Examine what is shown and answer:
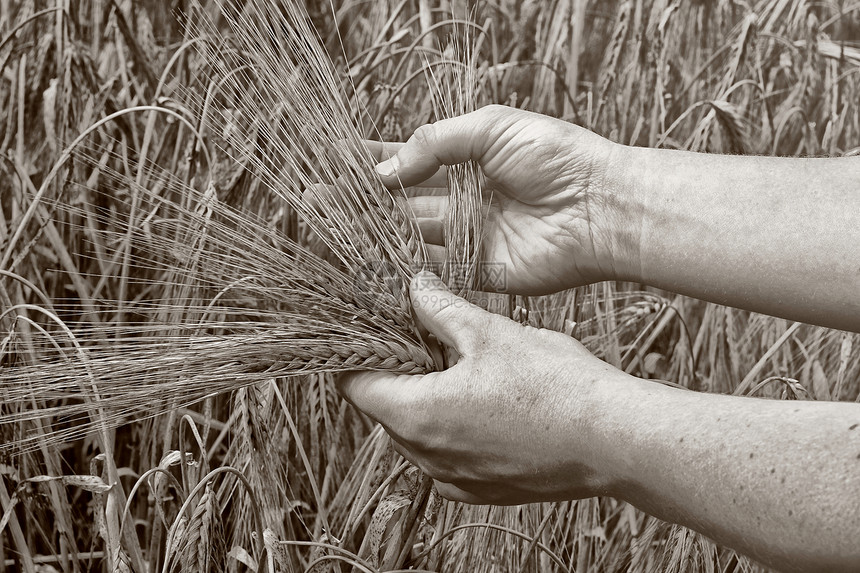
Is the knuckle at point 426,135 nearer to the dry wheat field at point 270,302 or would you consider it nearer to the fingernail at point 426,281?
the dry wheat field at point 270,302

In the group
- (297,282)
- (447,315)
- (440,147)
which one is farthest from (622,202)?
(297,282)

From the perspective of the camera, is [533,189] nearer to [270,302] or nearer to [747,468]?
[270,302]

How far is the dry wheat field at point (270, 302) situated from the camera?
3.17 feet

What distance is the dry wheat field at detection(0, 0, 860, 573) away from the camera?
3.17 feet

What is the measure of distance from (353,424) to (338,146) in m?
0.66

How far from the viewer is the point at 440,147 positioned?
113cm

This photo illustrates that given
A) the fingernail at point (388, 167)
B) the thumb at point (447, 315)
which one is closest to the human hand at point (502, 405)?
the thumb at point (447, 315)

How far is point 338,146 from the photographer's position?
1.01 metres

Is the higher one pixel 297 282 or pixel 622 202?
pixel 622 202

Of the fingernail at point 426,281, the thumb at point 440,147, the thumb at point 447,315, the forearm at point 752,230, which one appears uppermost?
the thumb at point 440,147

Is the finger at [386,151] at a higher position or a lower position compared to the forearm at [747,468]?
higher

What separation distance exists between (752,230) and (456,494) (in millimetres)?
499

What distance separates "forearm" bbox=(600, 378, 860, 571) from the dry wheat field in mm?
236

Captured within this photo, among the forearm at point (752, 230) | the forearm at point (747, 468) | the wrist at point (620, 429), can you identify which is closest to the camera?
the forearm at point (747, 468)
